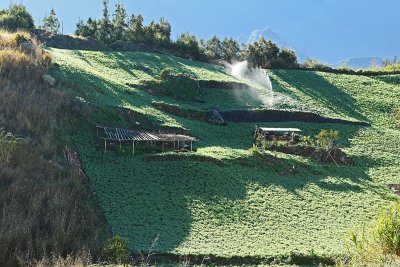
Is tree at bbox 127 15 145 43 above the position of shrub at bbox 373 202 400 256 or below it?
above

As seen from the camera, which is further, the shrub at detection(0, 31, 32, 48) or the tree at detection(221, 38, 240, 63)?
the tree at detection(221, 38, 240, 63)

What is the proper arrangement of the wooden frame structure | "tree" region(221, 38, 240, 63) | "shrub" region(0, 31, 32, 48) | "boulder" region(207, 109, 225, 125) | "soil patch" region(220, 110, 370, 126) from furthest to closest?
"tree" region(221, 38, 240, 63) → "soil patch" region(220, 110, 370, 126) → "boulder" region(207, 109, 225, 125) → "shrub" region(0, 31, 32, 48) → the wooden frame structure

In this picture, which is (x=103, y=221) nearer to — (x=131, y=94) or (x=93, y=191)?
(x=93, y=191)

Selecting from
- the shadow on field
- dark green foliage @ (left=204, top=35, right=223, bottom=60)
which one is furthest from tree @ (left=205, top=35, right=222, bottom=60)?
the shadow on field

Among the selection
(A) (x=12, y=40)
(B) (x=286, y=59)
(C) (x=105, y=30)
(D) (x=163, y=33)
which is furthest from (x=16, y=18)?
(B) (x=286, y=59)

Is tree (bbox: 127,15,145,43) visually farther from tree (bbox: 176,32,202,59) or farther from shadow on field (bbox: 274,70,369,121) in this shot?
shadow on field (bbox: 274,70,369,121)

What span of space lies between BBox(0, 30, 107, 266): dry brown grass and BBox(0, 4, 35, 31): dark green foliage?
26.7 meters

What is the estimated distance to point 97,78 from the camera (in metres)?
33.7

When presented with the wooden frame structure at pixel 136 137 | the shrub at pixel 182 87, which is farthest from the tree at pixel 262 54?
the wooden frame structure at pixel 136 137

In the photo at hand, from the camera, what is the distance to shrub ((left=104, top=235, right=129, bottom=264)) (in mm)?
13477

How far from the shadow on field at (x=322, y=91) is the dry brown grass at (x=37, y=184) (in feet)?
85.9

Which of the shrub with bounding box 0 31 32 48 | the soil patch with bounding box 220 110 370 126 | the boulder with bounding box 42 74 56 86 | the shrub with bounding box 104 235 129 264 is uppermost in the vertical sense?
the shrub with bounding box 0 31 32 48

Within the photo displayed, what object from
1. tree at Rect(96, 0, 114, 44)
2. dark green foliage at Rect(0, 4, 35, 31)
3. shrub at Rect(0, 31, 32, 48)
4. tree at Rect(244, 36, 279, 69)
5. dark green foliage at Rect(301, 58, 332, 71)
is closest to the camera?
shrub at Rect(0, 31, 32, 48)

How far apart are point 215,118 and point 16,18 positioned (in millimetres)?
34184
